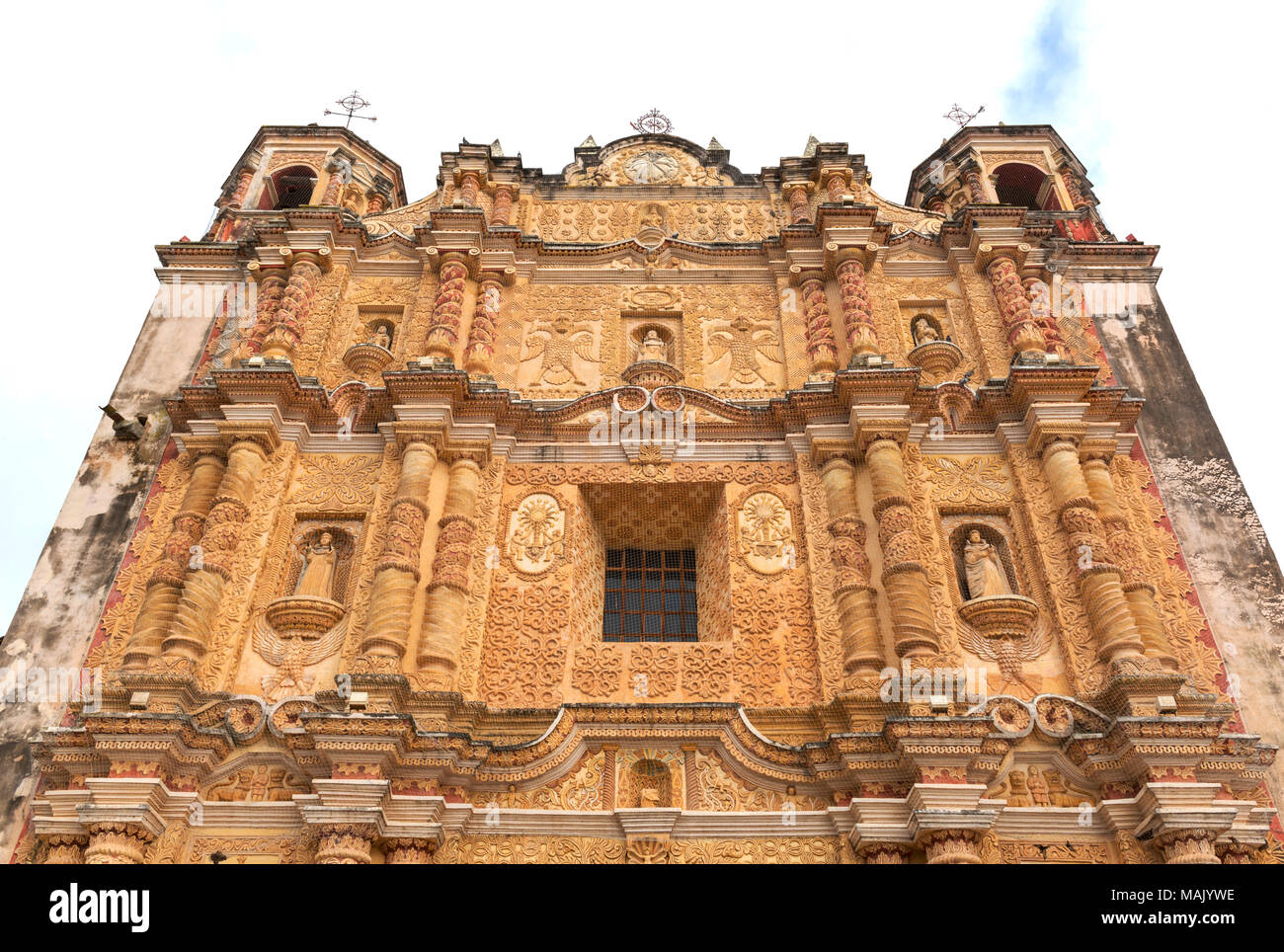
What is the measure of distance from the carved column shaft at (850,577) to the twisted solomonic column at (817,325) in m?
1.62

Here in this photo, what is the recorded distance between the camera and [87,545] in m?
10.8

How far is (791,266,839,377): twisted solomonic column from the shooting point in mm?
12086

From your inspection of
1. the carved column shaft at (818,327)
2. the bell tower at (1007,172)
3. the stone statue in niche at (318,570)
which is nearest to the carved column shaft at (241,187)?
the stone statue in niche at (318,570)

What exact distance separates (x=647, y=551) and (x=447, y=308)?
4.29 meters

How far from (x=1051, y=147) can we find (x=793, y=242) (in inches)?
234

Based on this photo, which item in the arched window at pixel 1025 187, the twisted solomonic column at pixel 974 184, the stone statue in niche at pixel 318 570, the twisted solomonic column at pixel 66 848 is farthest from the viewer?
the arched window at pixel 1025 187

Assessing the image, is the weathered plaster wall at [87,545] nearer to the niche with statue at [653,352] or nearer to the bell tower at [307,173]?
the bell tower at [307,173]

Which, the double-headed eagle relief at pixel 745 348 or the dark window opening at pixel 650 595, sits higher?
the double-headed eagle relief at pixel 745 348

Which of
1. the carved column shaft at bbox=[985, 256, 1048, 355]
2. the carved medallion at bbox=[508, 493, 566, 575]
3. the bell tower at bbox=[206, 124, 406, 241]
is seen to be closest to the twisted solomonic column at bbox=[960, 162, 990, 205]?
the carved column shaft at bbox=[985, 256, 1048, 355]

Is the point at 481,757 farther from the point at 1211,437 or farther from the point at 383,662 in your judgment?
the point at 1211,437

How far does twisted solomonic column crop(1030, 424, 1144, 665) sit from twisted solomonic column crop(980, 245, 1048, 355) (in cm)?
146

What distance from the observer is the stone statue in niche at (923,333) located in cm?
1286

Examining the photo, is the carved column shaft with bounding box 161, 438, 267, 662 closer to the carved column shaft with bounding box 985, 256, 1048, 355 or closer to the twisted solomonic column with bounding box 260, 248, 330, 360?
the twisted solomonic column with bounding box 260, 248, 330, 360

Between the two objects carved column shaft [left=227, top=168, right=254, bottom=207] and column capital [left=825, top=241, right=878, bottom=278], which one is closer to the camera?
column capital [left=825, top=241, right=878, bottom=278]
